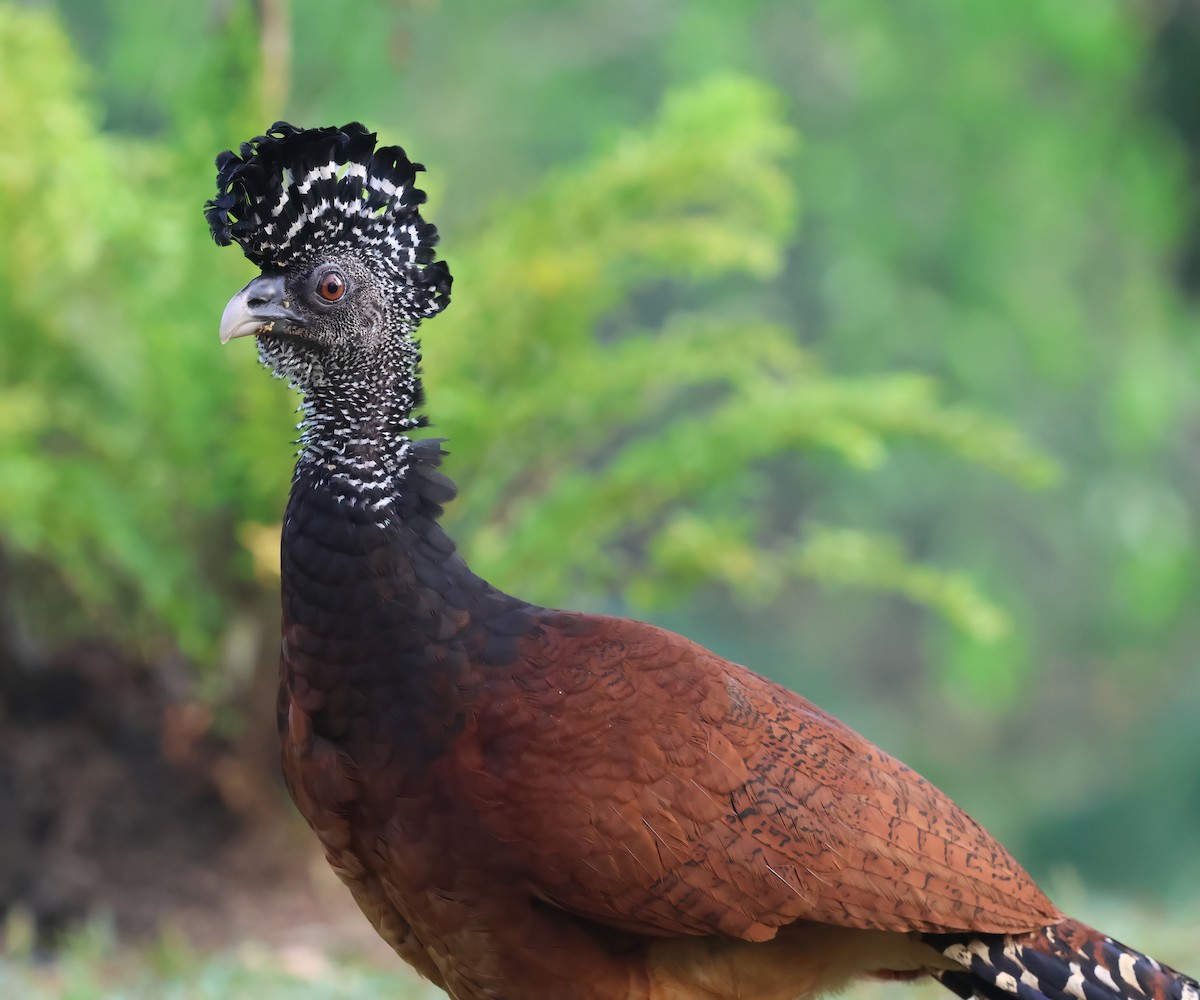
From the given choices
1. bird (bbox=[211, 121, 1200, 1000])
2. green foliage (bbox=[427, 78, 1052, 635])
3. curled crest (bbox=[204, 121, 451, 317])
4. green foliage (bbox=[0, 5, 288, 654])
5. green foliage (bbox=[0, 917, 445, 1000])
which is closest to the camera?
bird (bbox=[211, 121, 1200, 1000])

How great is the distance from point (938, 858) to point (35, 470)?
3193mm

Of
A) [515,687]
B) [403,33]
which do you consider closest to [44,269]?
[403,33]

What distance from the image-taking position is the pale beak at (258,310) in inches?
99.2

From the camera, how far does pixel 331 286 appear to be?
2.54 meters

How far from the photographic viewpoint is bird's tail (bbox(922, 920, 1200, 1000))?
8.46ft

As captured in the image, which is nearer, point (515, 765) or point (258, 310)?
point (515, 765)

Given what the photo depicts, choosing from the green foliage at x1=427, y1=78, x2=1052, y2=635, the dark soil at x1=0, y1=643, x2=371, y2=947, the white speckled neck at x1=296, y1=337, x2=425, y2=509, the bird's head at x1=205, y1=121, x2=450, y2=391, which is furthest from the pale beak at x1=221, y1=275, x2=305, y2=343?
the dark soil at x1=0, y1=643, x2=371, y2=947

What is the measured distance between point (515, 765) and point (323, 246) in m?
1.00

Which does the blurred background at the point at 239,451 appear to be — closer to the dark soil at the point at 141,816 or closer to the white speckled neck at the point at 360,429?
the dark soil at the point at 141,816

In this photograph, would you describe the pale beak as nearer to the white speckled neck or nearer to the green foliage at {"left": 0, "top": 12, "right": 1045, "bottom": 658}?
the white speckled neck

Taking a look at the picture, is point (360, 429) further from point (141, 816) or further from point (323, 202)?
point (141, 816)

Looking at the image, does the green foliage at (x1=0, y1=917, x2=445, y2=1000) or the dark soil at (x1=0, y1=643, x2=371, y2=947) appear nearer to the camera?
the green foliage at (x1=0, y1=917, x2=445, y2=1000)

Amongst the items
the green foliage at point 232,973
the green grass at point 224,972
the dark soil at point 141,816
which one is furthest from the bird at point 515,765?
A: the dark soil at point 141,816

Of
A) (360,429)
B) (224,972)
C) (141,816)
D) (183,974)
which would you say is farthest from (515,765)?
(141,816)
